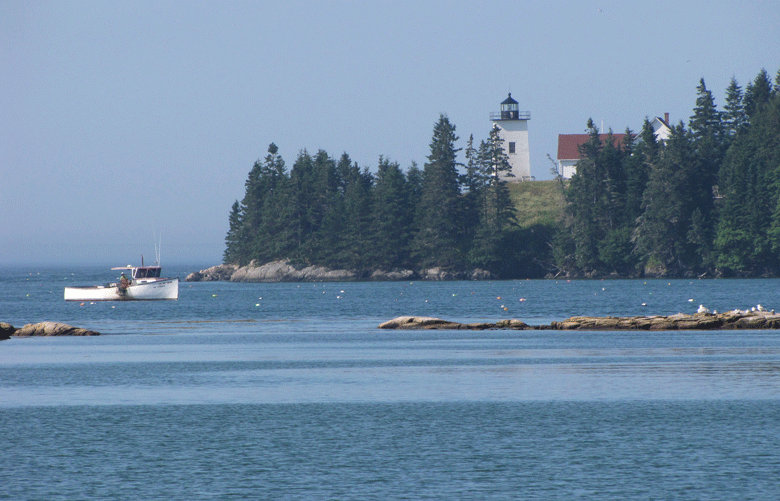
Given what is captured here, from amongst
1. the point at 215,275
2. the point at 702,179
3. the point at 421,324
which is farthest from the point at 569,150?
the point at 421,324

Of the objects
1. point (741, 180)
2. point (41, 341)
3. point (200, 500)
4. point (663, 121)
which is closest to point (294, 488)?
point (200, 500)

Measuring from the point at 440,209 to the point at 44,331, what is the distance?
3957 inches

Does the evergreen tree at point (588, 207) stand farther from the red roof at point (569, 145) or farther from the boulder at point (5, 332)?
the boulder at point (5, 332)

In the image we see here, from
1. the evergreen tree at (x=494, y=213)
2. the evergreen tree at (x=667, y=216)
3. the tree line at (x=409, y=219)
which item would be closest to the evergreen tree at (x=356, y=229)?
the tree line at (x=409, y=219)

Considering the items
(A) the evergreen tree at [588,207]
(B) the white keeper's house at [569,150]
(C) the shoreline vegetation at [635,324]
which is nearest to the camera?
(C) the shoreline vegetation at [635,324]

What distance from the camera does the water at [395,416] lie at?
18.7m

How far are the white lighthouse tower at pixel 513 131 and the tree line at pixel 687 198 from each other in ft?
39.8

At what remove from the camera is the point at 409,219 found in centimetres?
15712

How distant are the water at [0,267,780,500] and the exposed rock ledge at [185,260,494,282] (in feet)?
307

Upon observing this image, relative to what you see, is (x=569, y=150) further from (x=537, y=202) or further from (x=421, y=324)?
(x=421, y=324)

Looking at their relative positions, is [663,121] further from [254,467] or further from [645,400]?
[254,467]

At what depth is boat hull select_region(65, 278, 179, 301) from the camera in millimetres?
100438

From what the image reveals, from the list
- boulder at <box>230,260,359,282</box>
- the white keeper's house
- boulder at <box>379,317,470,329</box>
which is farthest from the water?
the white keeper's house

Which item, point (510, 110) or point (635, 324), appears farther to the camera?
point (510, 110)
